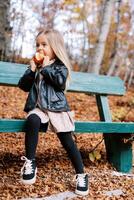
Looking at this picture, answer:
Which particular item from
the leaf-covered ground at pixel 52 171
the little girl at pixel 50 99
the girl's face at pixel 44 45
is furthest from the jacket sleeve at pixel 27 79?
the leaf-covered ground at pixel 52 171

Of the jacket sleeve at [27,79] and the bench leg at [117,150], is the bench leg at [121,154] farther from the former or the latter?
the jacket sleeve at [27,79]

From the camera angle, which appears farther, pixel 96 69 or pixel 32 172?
pixel 96 69

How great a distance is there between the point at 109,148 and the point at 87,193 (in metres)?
1.08

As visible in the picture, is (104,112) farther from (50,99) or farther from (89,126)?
(50,99)

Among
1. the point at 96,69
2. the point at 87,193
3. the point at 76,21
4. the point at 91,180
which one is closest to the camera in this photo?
the point at 87,193

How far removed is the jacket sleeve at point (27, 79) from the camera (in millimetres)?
3424

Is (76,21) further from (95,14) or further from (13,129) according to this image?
(13,129)

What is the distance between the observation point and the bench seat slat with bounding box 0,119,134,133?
311 cm

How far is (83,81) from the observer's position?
4434mm

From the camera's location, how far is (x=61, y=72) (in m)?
3.43

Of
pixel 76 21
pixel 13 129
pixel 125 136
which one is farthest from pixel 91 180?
pixel 76 21

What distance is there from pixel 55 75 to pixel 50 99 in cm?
22

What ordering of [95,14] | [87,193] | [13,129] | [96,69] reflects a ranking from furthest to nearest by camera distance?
[95,14]
[96,69]
[87,193]
[13,129]

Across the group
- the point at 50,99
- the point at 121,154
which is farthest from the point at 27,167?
the point at 121,154
